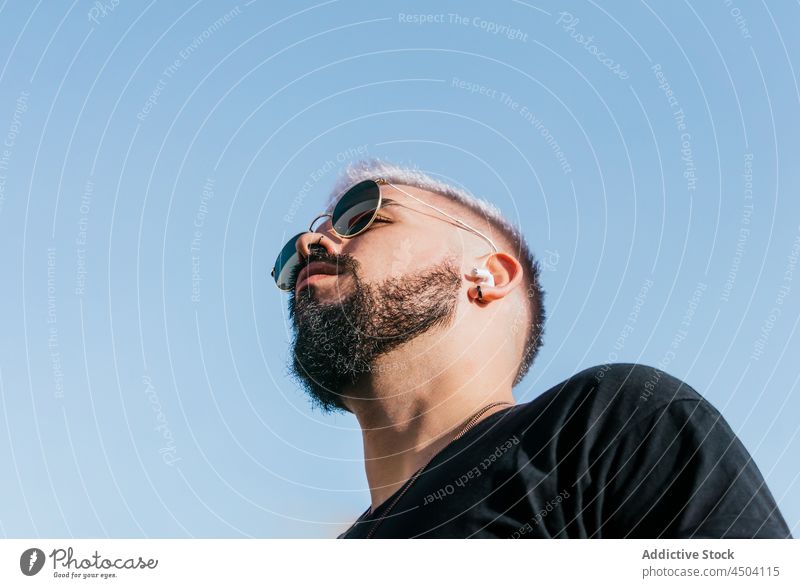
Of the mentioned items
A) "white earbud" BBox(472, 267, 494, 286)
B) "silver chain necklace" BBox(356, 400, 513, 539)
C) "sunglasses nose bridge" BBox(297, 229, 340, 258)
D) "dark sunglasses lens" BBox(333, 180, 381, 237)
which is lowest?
"silver chain necklace" BBox(356, 400, 513, 539)

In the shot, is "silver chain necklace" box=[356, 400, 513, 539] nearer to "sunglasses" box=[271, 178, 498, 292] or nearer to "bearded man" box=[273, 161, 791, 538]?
"bearded man" box=[273, 161, 791, 538]

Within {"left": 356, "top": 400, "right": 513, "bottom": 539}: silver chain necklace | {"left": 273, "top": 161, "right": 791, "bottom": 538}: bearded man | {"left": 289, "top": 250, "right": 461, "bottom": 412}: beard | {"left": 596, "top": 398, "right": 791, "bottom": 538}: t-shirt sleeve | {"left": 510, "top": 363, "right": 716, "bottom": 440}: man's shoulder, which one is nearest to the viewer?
{"left": 596, "top": 398, "right": 791, "bottom": 538}: t-shirt sleeve

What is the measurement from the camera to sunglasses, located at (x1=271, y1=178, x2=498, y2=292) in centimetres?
402

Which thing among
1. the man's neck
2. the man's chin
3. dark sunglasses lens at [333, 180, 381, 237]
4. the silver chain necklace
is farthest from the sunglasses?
the silver chain necklace

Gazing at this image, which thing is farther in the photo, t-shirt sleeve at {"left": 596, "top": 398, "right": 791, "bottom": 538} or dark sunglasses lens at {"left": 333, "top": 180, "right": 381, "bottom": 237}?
dark sunglasses lens at {"left": 333, "top": 180, "right": 381, "bottom": 237}

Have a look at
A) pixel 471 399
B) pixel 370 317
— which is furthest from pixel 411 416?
pixel 370 317

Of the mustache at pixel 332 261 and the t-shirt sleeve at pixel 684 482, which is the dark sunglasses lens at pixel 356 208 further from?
the t-shirt sleeve at pixel 684 482

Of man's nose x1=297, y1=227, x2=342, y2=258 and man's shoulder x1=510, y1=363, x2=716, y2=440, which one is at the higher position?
man's nose x1=297, y1=227, x2=342, y2=258

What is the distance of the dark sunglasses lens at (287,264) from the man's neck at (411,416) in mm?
708

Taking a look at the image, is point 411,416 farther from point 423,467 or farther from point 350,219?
point 350,219

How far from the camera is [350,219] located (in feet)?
13.4

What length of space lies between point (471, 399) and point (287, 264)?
1.18 m

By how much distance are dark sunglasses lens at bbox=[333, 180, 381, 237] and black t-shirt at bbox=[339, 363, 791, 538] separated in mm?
1241

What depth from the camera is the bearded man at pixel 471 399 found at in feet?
9.23
